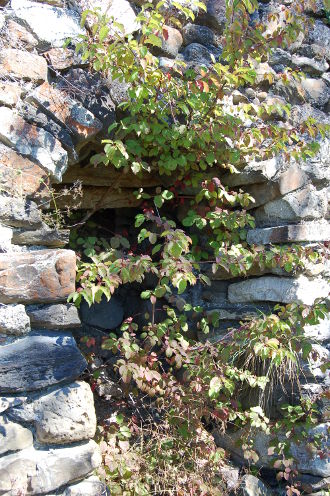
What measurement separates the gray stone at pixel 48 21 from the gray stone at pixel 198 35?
67cm

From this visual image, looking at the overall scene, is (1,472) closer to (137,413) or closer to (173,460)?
(173,460)

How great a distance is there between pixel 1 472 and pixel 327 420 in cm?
173

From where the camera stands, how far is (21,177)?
188 cm

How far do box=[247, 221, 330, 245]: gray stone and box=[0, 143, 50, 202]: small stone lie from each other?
1343mm

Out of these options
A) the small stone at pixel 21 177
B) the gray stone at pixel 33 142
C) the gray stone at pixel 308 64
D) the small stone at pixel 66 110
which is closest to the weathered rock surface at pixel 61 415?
the small stone at pixel 21 177

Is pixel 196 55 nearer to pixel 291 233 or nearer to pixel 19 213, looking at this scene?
pixel 291 233

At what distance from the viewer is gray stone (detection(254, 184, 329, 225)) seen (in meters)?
2.79

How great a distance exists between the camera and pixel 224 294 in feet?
10.00

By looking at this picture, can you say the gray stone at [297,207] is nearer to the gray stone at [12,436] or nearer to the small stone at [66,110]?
the small stone at [66,110]

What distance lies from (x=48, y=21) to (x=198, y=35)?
89 centimetres

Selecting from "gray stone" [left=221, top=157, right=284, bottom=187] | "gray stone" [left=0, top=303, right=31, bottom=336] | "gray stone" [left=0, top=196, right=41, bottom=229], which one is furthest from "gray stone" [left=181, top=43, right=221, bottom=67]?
"gray stone" [left=0, top=303, right=31, bottom=336]

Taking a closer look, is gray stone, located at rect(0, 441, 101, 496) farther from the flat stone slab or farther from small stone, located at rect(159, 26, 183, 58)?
small stone, located at rect(159, 26, 183, 58)

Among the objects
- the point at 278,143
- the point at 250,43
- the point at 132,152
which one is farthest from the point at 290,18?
the point at 132,152

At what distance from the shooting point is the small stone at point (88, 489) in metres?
1.82
